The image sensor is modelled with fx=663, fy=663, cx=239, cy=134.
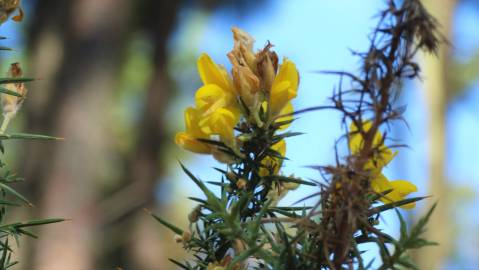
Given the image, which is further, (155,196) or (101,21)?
(155,196)

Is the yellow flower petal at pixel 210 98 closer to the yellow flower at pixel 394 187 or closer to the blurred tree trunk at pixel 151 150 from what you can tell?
the yellow flower at pixel 394 187

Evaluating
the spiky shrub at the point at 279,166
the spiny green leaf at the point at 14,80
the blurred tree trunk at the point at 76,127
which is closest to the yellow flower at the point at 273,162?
the spiky shrub at the point at 279,166

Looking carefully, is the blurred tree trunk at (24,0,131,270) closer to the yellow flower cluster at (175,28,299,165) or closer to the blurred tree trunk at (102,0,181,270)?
the blurred tree trunk at (102,0,181,270)

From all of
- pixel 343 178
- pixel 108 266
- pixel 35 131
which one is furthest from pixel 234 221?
pixel 108 266

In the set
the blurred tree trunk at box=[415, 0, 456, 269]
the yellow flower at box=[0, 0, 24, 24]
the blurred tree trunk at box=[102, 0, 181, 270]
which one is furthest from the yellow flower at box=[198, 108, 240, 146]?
the blurred tree trunk at box=[102, 0, 181, 270]

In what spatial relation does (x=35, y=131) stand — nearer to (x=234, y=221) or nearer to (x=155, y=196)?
(x=155, y=196)
